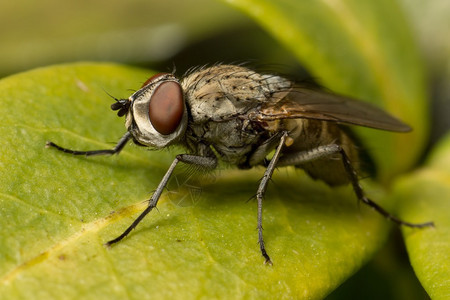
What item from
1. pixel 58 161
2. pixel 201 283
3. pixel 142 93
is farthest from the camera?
pixel 142 93

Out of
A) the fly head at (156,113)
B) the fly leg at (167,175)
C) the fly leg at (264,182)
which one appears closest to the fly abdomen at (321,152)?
the fly leg at (264,182)

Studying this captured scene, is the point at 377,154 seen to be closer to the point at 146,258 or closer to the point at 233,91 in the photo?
the point at 233,91

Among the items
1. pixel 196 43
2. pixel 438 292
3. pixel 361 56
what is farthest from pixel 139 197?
pixel 196 43

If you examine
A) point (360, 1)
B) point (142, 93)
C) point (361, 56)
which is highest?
point (360, 1)

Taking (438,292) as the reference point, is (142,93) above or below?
above

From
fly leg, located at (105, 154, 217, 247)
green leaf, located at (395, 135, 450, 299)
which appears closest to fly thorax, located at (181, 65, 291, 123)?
fly leg, located at (105, 154, 217, 247)

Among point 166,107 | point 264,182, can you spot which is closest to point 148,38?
point 166,107

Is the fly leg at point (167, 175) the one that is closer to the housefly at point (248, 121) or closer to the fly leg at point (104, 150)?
the housefly at point (248, 121)
